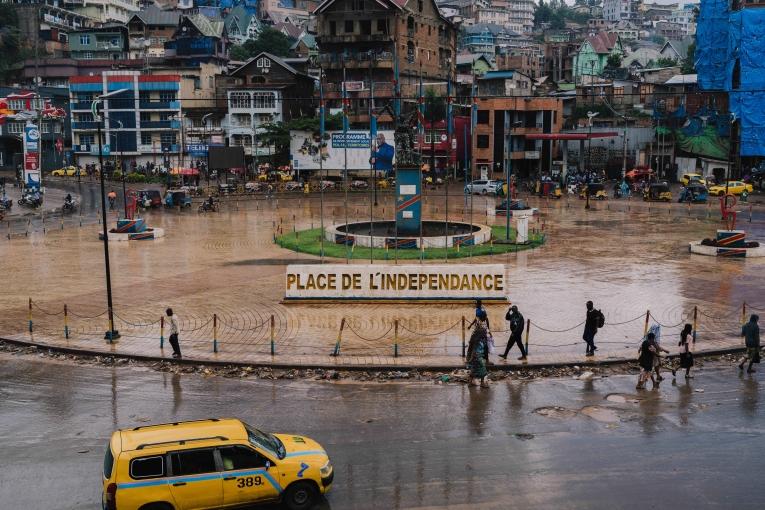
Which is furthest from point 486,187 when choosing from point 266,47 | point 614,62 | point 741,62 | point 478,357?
point 614,62

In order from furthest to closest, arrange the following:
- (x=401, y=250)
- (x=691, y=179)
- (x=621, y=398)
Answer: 1. (x=691, y=179)
2. (x=401, y=250)
3. (x=621, y=398)

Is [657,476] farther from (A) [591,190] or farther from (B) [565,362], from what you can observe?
(A) [591,190]

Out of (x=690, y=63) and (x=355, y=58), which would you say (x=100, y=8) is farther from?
(x=690, y=63)

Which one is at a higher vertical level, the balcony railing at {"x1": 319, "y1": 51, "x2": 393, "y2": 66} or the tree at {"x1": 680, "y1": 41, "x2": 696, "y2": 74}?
the tree at {"x1": 680, "y1": 41, "x2": 696, "y2": 74}

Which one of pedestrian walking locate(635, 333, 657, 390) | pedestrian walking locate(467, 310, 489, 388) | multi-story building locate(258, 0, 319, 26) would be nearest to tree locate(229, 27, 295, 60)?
multi-story building locate(258, 0, 319, 26)

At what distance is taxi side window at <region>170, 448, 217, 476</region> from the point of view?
11.0 m

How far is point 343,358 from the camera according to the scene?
753 inches

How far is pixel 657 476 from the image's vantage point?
12.3 m

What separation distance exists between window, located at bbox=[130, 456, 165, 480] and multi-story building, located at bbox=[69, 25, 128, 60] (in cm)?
11298

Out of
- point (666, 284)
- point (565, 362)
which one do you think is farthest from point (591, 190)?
point (565, 362)

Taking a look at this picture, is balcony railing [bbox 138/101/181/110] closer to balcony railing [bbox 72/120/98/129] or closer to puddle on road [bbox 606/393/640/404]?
balcony railing [bbox 72/120/98/129]

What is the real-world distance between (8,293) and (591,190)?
4485cm

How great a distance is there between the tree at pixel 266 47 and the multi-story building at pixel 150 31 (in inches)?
407

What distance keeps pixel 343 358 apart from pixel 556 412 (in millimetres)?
5687
